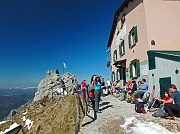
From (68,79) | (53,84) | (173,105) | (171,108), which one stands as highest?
(68,79)

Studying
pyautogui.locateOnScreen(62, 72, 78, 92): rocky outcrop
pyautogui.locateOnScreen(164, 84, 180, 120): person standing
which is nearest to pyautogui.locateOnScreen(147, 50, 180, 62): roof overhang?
pyautogui.locateOnScreen(164, 84, 180, 120): person standing

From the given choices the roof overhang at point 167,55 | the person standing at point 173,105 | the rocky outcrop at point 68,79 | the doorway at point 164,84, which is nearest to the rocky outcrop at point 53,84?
the rocky outcrop at point 68,79

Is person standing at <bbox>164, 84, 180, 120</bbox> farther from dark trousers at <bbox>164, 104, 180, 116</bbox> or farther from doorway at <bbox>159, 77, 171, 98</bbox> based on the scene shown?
doorway at <bbox>159, 77, 171, 98</bbox>

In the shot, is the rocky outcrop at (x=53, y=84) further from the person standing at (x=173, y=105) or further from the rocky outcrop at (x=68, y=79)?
the person standing at (x=173, y=105)

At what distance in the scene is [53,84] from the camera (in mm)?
31984

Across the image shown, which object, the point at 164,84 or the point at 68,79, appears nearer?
the point at 164,84

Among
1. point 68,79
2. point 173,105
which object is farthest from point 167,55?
point 68,79

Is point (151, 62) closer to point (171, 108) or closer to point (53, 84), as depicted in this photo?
point (171, 108)

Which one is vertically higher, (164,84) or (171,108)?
(164,84)

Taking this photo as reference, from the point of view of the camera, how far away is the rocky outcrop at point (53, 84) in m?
30.8

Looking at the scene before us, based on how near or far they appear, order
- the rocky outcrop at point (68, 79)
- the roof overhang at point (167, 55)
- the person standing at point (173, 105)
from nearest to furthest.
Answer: the person standing at point (173, 105) → the roof overhang at point (167, 55) → the rocky outcrop at point (68, 79)

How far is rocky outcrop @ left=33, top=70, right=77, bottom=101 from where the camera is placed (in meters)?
30.8

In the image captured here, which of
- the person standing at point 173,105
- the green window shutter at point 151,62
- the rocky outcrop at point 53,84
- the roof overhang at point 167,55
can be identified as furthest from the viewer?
the rocky outcrop at point 53,84

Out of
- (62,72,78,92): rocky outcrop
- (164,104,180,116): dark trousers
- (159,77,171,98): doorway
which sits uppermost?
(62,72,78,92): rocky outcrop
